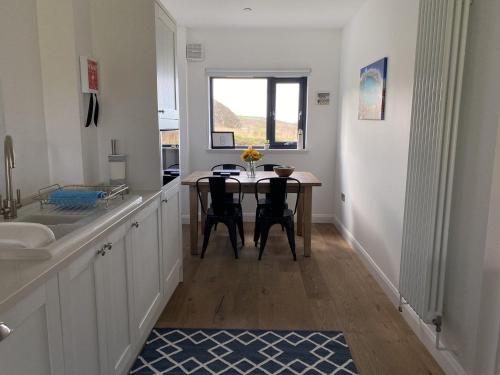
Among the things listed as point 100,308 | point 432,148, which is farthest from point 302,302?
point 100,308

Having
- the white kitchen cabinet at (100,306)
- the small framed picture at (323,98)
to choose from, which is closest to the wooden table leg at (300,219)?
the small framed picture at (323,98)

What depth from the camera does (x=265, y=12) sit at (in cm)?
441

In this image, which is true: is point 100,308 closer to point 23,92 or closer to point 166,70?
point 23,92

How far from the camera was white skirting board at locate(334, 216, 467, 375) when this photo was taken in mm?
2176

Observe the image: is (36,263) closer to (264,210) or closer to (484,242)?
(484,242)

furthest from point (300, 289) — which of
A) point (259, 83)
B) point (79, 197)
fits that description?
point (259, 83)

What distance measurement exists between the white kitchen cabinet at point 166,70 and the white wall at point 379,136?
1.75 metres

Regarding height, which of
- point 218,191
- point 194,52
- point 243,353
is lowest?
point 243,353

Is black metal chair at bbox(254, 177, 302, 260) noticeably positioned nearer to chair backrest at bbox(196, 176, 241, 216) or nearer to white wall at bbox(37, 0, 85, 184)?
chair backrest at bbox(196, 176, 241, 216)

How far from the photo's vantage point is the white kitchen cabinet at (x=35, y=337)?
1.06 meters

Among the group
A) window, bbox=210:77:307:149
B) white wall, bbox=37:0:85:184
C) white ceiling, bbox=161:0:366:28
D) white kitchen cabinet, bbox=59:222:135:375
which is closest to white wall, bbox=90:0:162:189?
white wall, bbox=37:0:85:184

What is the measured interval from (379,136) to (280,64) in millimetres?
2231

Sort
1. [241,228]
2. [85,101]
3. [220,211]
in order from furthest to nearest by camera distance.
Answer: [241,228]
[220,211]
[85,101]

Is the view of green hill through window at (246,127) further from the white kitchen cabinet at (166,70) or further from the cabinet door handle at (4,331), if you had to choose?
the cabinet door handle at (4,331)
